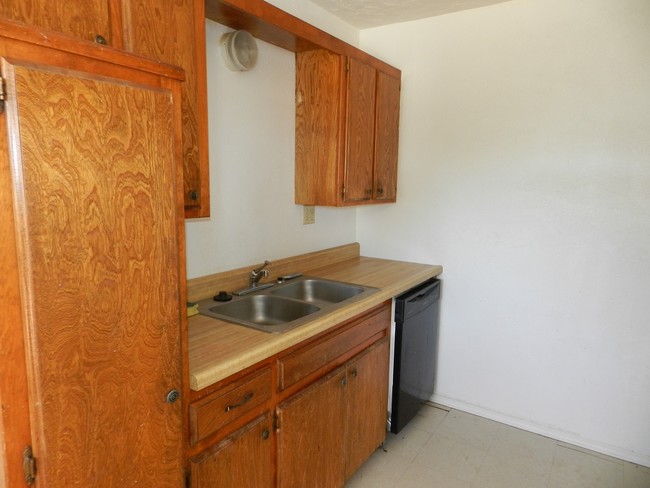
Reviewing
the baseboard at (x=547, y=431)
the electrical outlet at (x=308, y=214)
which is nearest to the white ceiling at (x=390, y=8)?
the electrical outlet at (x=308, y=214)

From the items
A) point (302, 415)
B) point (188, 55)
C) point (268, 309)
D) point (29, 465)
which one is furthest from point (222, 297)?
point (29, 465)

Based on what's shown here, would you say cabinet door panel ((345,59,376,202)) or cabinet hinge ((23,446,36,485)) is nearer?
cabinet hinge ((23,446,36,485))

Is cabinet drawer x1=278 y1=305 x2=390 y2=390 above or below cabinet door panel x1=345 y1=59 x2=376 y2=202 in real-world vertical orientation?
below

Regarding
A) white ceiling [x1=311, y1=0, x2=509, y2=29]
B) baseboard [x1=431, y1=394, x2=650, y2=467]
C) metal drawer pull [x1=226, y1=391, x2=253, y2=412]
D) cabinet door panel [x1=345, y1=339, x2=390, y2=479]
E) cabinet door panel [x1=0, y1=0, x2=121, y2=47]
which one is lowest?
baseboard [x1=431, y1=394, x2=650, y2=467]

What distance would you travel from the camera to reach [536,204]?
2461mm

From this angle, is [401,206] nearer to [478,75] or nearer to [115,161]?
[478,75]

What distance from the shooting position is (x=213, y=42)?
1.87 metres

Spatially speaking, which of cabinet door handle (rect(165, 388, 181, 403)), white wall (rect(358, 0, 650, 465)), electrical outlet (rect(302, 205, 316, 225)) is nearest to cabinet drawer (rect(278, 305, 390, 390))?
cabinet door handle (rect(165, 388, 181, 403))

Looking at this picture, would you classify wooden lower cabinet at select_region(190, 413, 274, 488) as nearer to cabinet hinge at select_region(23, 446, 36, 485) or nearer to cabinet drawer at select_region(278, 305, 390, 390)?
cabinet drawer at select_region(278, 305, 390, 390)

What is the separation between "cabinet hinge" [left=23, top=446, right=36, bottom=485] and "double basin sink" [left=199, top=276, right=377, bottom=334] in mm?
773

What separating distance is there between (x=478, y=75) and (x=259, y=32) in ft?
4.30

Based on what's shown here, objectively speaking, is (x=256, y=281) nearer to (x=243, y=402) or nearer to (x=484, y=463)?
(x=243, y=402)

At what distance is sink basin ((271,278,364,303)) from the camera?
2.22 metres

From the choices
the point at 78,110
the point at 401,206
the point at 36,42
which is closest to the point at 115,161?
the point at 78,110
